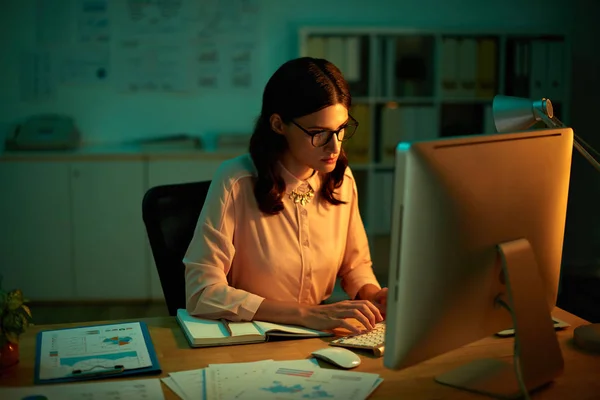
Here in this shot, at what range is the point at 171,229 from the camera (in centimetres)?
199

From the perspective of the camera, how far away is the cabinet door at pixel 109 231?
13.7ft

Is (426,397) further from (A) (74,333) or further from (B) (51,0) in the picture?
(B) (51,0)

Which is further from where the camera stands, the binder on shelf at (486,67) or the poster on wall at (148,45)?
the poster on wall at (148,45)

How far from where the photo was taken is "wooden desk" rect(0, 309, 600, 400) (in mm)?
1317

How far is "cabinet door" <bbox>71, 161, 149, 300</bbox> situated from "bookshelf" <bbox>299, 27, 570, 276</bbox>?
50.4 inches

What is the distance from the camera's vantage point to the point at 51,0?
4.49 metres

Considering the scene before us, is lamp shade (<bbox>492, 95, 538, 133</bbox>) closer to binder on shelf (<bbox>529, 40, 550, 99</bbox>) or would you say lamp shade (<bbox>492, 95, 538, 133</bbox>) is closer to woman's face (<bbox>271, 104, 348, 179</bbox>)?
woman's face (<bbox>271, 104, 348, 179</bbox>)

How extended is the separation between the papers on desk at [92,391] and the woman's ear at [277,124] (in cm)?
77

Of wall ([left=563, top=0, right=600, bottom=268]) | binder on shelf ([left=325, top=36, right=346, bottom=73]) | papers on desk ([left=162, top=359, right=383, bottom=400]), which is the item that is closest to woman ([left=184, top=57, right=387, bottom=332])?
papers on desk ([left=162, top=359, right=383, bottom=400])

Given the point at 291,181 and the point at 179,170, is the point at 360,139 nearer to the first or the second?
the point at 179,170

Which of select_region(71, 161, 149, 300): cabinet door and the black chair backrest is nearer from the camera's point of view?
the black chair backrest

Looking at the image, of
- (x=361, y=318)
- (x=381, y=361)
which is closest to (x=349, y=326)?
(x=361, y=318)

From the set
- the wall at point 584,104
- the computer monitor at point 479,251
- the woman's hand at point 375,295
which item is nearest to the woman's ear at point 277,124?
the woman's hand at point 375,295

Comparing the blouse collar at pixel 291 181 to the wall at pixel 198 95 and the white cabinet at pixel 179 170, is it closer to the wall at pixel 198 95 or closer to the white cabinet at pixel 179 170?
the white cabinet at pixel 179 170
